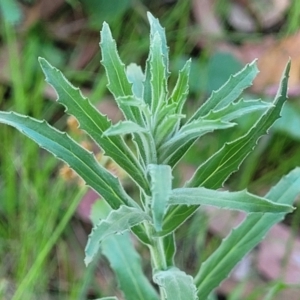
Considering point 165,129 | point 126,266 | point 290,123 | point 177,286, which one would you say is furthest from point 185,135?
point 290,123

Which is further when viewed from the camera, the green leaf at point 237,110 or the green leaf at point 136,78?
the green leaf at point 136,78

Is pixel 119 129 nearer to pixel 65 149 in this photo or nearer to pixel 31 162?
pixel 65 149

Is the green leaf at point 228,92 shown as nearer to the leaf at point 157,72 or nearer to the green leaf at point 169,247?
the leaf at point 157,72

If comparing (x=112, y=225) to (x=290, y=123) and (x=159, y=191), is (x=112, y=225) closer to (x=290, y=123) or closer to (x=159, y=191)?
(x=159, y=191)

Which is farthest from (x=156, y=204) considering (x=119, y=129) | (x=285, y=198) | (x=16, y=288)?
(x=16, y=288)

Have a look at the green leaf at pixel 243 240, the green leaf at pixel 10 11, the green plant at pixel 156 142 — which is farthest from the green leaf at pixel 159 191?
the green leaf at pixel 10 11

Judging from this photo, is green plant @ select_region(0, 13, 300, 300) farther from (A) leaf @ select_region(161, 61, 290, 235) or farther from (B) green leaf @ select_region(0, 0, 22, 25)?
(B) green leaf @ select_region(0, 0, 22, 25)
